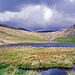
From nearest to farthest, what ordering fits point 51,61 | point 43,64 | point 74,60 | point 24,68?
point 24,68 → point 43,64 → point 51,61 → point 74,60

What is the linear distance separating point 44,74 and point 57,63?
6923 millimetres

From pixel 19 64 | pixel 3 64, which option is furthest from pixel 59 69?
pixel 3 64

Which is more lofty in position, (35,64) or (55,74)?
(35,64)

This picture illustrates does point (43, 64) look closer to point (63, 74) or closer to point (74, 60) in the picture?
point (63, 74)

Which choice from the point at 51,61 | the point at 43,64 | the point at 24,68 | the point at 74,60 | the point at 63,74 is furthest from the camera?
the point at 74,60

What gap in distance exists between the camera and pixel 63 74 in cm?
2108

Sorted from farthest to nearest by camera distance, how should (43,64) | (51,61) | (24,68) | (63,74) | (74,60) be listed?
1. (74,60)
2. (51,61)
3. (43,64)
4. (24,68)
5. (63,74)

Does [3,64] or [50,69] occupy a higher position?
[3,64]

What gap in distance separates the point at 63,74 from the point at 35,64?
7945 millimetres

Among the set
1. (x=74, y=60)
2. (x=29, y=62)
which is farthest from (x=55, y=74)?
(x=74, y=60)

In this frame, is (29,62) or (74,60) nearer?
(29,62)

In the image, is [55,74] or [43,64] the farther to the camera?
[43,64]

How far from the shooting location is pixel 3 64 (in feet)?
78.9

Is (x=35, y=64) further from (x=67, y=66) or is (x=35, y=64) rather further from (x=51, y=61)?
(x=67, y=66)
